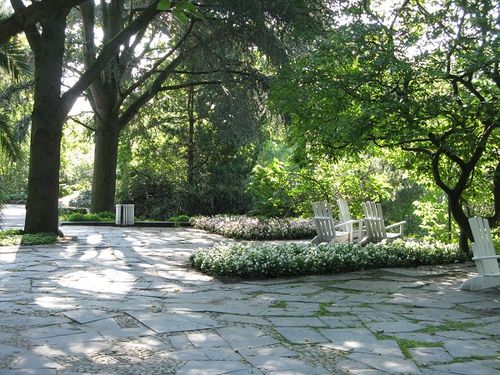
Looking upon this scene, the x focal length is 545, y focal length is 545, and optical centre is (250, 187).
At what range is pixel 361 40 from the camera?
8.48 m

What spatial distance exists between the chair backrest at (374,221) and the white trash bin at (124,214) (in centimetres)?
921

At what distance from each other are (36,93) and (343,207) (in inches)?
281

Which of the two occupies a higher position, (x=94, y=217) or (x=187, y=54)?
(x=187, y=54)

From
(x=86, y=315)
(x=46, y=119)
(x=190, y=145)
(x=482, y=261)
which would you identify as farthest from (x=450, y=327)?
(x=190, y=145)

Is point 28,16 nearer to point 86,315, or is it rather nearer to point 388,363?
point 86,315

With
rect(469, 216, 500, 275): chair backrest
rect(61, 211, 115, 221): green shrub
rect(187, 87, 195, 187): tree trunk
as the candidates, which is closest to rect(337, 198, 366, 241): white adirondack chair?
rect(469, 216, 500, 275): chair backrest

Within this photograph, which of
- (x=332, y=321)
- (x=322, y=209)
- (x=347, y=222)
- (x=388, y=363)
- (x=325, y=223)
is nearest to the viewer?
(x=388, y=363)

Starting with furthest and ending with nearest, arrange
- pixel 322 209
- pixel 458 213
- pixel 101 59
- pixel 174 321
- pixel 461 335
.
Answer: pixel 101 59, pixel 322 209, pixel 458 213, pixel 174 321, pixel 461 335

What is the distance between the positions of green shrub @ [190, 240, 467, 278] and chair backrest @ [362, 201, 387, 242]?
102 cm

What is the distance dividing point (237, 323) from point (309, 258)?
343 centimetres

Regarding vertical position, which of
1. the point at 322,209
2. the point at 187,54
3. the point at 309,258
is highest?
the point at 187,54

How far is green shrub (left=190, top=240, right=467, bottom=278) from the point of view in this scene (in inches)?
306

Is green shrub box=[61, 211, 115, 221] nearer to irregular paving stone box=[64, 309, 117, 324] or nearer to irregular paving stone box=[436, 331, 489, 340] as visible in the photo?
irregular paving stone box=[64, 309, 117, 324]

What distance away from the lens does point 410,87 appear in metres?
8.48
